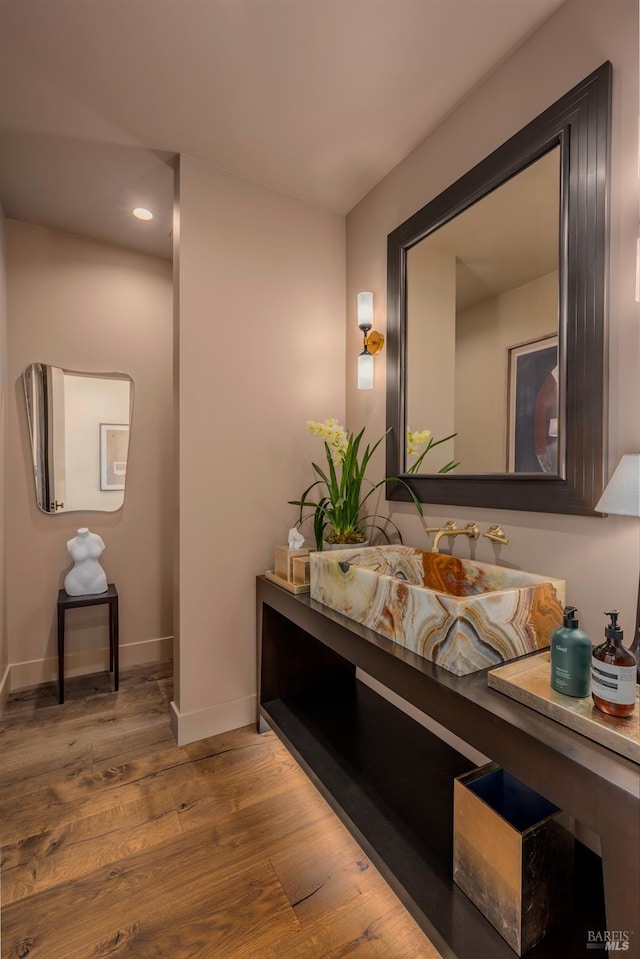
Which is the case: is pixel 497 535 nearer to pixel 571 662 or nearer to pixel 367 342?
pixel 571 662

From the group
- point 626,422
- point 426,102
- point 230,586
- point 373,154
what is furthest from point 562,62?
point 230,586

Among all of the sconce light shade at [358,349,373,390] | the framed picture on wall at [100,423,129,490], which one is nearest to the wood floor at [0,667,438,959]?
the framed picture on wall at [100,423,129,490]

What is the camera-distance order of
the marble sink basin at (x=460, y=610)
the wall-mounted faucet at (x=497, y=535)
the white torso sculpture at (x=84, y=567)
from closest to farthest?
the marble sink basin at (x=460, y=610) → the wall-mounted faucet at (x=497, y=535) → the white torso sculpture at (x=84, y=567)

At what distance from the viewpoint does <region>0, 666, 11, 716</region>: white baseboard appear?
2.17 metres

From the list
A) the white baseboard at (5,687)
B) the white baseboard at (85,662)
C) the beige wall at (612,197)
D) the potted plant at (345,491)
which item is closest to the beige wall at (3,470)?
the white baseboard at (5,687)

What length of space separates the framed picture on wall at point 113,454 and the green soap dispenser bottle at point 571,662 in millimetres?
2501

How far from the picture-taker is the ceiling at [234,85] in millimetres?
1318

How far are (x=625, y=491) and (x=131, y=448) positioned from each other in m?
2.58

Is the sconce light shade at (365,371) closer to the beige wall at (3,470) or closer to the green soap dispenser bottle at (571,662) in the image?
the green soap dispenser bottle at (571,662)

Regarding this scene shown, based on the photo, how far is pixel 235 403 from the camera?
2.03 m

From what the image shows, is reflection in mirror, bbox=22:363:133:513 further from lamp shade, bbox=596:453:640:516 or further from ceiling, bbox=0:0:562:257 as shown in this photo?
lamp shade, bbox=596:453:640:516

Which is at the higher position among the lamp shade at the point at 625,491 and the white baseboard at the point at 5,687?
the lamp shade at the point at 625,491

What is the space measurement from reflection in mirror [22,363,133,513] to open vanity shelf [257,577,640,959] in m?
1.30

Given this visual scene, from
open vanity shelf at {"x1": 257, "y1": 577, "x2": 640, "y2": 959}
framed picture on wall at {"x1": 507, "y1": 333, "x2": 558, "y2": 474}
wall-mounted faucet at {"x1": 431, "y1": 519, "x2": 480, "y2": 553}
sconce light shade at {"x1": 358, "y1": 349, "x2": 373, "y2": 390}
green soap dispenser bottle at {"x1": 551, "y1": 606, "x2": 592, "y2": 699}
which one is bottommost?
open vanity shelf at {"x1": 257, "y1": 577, "x2": 640, "y2": 959}
